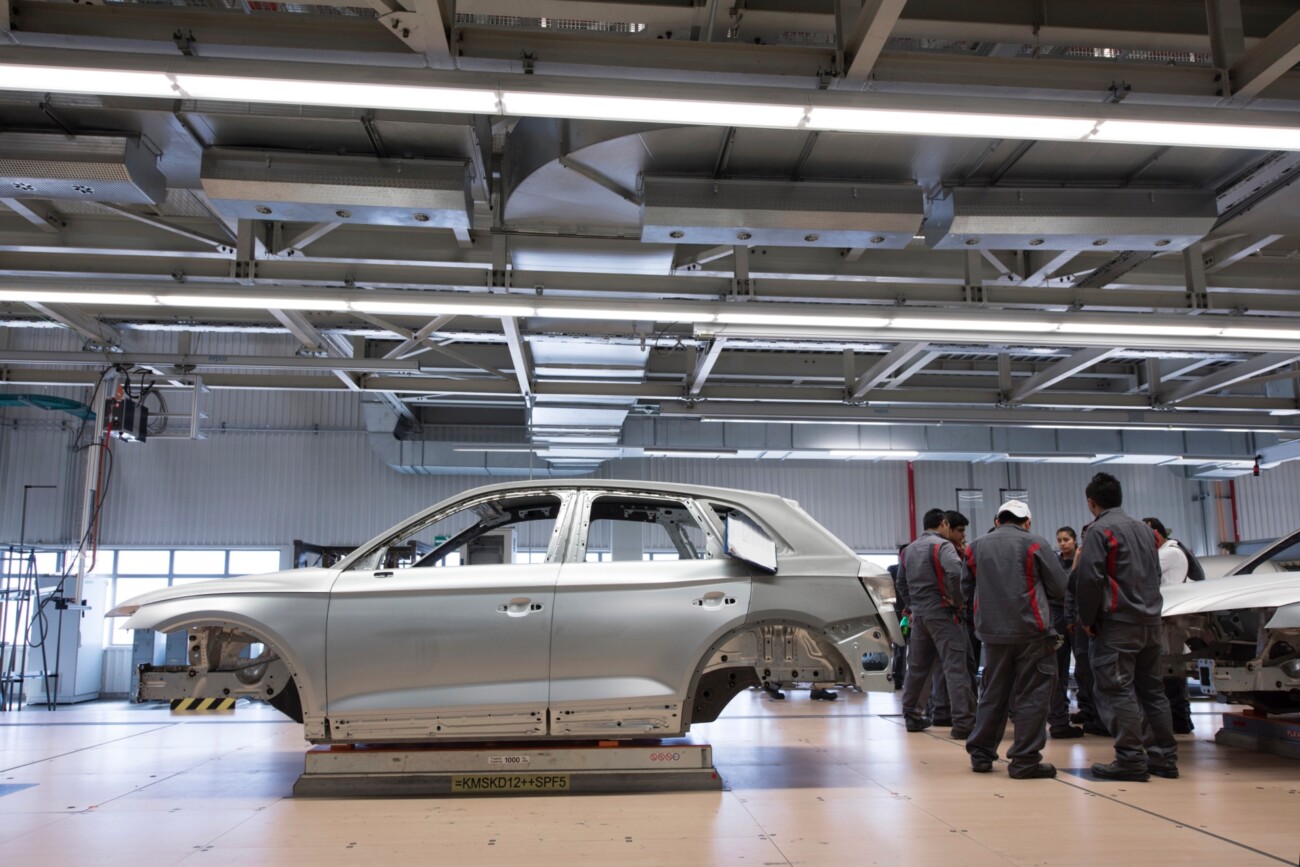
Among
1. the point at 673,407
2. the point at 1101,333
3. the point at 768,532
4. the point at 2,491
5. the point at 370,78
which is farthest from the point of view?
the point at 2,491

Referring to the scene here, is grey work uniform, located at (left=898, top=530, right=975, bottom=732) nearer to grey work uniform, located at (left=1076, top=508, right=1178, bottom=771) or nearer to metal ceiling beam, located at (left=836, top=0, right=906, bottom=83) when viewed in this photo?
grey work uniform, located at (left=1076, top=508, right=1178, bottom=771)

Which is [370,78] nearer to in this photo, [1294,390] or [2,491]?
[1294,390]

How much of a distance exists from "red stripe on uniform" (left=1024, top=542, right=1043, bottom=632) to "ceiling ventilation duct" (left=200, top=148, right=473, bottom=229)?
4020mm

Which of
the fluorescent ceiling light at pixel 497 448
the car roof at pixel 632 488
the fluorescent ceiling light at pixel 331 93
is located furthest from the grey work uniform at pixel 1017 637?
the fluorescent ceiling light at pixel 497 448

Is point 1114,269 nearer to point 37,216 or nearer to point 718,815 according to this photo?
point 718,815

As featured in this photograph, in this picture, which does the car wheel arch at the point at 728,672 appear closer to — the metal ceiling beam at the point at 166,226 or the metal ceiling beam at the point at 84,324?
the metal ceiling beam at the point at 166,226

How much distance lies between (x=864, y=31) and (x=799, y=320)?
348cm

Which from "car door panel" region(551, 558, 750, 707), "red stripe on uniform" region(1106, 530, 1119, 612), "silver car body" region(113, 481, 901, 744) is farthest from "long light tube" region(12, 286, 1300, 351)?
"red stripe on uniform" region(1106, 530, 1119, 612)

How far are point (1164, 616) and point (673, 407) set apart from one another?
25.5 ft

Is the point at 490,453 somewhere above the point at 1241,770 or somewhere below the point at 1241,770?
above

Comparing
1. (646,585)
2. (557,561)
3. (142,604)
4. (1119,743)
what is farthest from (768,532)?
(142,604)

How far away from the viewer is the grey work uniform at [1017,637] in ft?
17.0

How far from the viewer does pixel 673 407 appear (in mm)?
12906

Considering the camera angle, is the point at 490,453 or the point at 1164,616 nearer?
the point at 1164,616
